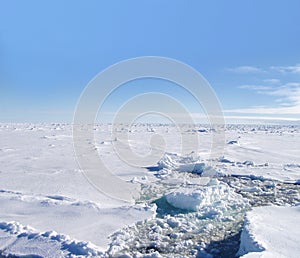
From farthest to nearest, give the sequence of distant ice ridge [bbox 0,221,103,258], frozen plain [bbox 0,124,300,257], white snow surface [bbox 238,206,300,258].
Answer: frozen plain [bbox 0,124,300,257]
distant ice ridge [bbox 0,221,103,258]
white snow surface [bbox 238,206,300,258]

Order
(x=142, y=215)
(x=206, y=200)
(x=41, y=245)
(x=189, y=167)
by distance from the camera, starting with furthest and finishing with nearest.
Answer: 1. (x=189, y=167)
2. (x=206, y=200)
3. (x=142, y=215)
4. (x=41, y=245)

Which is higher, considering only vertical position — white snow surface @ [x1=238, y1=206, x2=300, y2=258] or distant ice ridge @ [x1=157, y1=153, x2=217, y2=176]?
distant ice ridge @ [x1=157, y1=153, x2=217, y2=176]

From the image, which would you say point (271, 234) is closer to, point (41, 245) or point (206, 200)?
point (206, 200)

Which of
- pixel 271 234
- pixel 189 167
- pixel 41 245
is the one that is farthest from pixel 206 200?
pixel 189 167

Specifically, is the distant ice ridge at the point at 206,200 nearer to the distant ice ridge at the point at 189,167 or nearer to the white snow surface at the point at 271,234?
the white snow surface at the point at 271,234

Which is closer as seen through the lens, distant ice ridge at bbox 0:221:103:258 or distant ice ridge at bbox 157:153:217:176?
distant ice ridge at bbox 0:221:103:258

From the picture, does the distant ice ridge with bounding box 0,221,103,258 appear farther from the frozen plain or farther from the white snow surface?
the white snow surface

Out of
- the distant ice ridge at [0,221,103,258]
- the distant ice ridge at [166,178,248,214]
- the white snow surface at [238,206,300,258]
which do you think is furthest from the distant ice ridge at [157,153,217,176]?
the distant ice ridge at [0,221,103,258]
